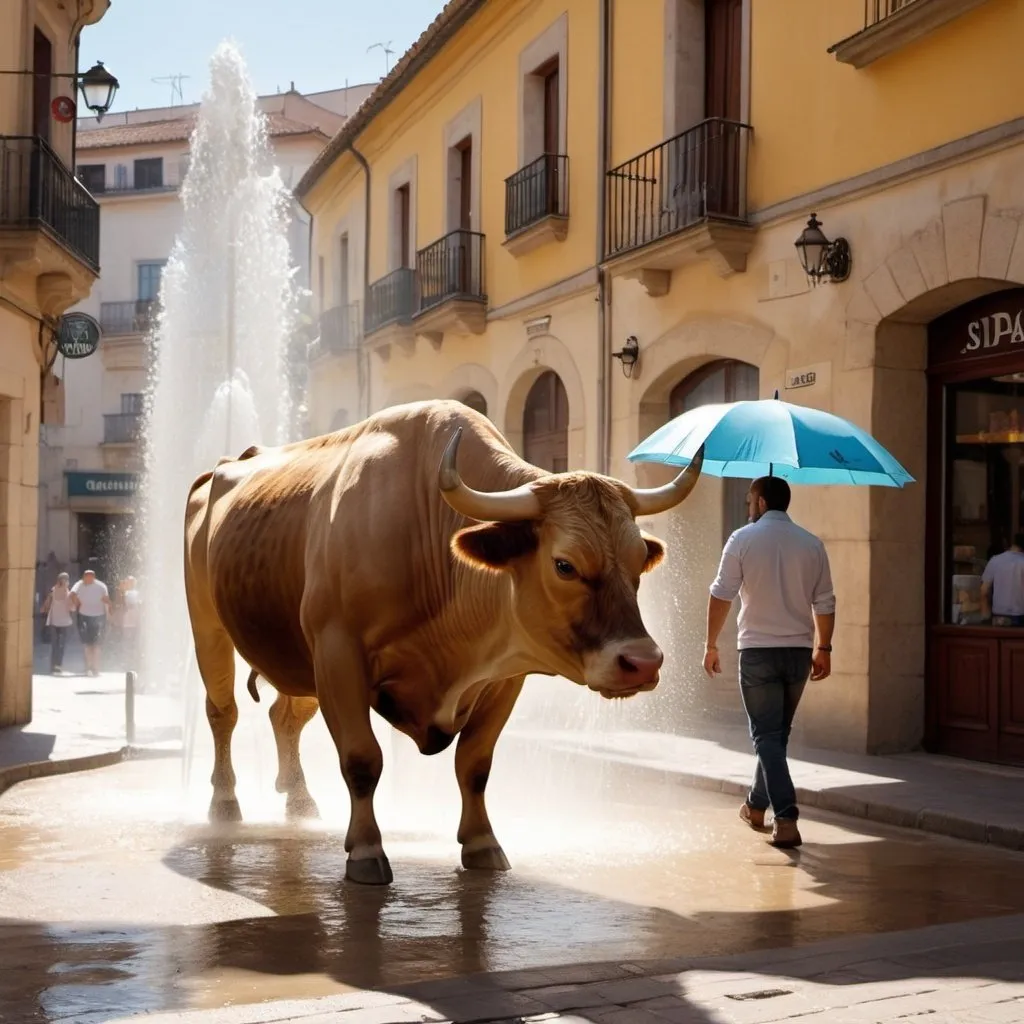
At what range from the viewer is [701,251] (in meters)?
13.6

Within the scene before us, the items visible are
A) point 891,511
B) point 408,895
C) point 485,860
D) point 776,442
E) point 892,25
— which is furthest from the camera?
point 891,511

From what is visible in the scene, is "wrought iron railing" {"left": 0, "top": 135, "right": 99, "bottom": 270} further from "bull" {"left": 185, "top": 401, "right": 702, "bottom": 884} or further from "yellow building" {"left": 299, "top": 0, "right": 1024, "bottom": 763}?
"bull" {"left": 185, "top": 401, "right": 702, "bottom": 884}

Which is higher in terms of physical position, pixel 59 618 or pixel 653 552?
pixel 653 552

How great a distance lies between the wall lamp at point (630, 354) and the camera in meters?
15.6

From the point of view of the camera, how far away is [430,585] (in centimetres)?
641

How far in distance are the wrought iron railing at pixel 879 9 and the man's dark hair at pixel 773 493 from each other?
15.5 feet

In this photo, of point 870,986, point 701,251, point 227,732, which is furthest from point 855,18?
point 870,986

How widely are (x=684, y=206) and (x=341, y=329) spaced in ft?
43.2

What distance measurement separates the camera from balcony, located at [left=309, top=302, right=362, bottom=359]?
2564cm

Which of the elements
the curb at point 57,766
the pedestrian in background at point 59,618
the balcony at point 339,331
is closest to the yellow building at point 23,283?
the curb at point 57,766

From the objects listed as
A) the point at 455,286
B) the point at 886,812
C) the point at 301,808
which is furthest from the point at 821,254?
the point at 455,286

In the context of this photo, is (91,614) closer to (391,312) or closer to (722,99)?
(391,312)

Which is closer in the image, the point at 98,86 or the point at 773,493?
the point at 773,493

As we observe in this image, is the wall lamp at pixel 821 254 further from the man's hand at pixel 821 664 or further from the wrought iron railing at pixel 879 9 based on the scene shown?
the man's hand at pixel 821 664
